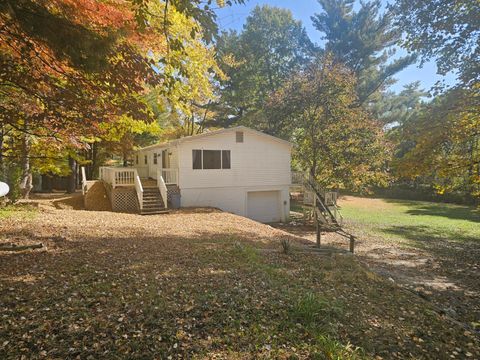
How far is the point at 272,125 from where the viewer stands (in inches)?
971

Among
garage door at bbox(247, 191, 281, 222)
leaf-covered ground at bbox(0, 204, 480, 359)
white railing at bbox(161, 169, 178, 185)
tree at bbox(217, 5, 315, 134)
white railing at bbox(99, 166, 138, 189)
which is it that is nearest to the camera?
leaf-covered ground at bbox(0, 204, 480, 359)

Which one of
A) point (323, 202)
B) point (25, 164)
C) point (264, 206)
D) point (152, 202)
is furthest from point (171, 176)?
point (323, 202)

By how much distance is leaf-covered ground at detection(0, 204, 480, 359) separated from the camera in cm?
307

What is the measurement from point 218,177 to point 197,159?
5.26 ft

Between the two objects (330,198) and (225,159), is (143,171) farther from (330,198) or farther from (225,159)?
(330,198)

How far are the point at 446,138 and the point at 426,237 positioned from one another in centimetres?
724

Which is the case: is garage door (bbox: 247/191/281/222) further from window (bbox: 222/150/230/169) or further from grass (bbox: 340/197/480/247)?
grass (bbox: 340/197/480/247)

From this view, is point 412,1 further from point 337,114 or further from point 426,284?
point 426,284

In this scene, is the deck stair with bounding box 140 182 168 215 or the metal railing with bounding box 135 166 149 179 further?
the metal railing with bounding box 135 166 149 179

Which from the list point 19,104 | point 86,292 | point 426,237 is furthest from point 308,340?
point 426,237

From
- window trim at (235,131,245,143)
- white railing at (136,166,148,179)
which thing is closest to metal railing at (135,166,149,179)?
white railing at (136,166,148,179)

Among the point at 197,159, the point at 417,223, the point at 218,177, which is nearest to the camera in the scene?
the point at 197,159

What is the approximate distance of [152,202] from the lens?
14641mm

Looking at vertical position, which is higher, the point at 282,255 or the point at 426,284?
the point at 282,255
